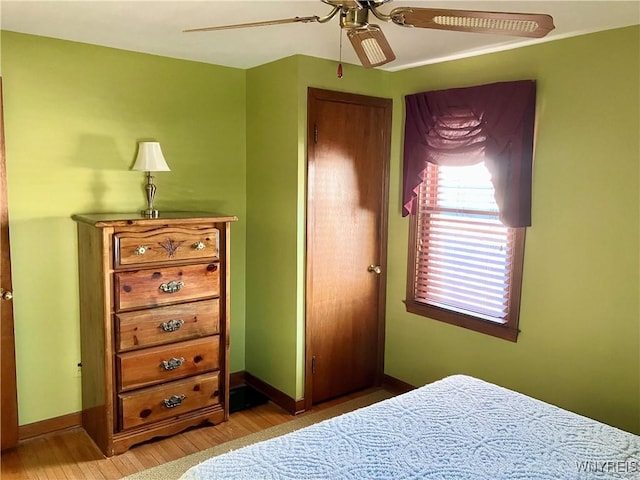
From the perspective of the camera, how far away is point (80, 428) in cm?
322

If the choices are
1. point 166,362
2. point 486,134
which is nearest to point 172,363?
point 166,362

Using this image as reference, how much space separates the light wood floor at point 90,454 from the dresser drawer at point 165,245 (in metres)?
1.05

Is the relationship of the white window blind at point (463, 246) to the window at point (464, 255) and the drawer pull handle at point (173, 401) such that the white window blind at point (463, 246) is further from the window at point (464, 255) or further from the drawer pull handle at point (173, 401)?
the drawer pull handle at point (173, 401)

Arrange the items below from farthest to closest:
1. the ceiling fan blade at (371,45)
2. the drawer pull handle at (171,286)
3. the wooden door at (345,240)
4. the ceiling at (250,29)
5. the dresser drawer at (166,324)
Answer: the wooden door at (345,240) < the drawer pull handle at (171,286) < the dresser drawer at (166,324) < the ceiling at (250,29) < the ceiling fan blade at (371,45)

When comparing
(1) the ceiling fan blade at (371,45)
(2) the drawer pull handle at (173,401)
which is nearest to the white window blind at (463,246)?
(1) the ceiling fan blade at (371,45)

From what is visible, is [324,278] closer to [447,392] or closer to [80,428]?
[447,392]

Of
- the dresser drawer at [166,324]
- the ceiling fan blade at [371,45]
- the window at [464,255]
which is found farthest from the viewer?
the window at [464,255]

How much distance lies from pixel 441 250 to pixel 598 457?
1788 millimetres

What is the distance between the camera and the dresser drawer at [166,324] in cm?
289

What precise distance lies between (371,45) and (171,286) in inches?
69.0

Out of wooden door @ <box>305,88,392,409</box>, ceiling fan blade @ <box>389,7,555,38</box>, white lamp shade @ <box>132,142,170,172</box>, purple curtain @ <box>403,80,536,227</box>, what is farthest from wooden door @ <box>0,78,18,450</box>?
purple curtain @ <box>403,80,536,227</box>

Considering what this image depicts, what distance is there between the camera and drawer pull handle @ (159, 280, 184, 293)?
2988mm

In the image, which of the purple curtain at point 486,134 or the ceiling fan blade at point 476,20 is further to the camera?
the purple curtain at point 486,134

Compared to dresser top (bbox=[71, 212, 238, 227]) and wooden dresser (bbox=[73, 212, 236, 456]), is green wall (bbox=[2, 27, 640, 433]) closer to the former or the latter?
dresser top (bbox=[71, 212, 238, 227])
